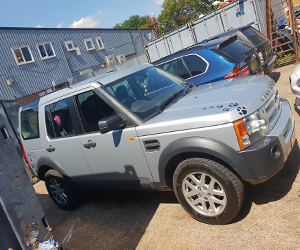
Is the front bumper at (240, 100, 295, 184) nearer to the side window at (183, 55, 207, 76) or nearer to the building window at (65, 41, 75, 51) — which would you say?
the side window at (183, 55, 207, 76)

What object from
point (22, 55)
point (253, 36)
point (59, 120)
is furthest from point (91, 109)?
point (22, 55)

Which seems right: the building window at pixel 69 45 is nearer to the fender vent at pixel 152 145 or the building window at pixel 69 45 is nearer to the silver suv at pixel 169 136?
the silver suv at pixel 169 136

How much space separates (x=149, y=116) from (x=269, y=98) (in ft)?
4.53

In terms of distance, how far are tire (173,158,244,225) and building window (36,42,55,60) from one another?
76.6 feet

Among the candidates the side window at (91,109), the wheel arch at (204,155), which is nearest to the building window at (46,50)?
the side window at (91,109)

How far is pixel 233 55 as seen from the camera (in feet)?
17.9

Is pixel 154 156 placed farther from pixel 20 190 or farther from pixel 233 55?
pixel 233 55

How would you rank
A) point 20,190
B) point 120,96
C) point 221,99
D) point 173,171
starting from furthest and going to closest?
1. point 120,96
2. point 173,171
3. point 221,99
4. point 20,190

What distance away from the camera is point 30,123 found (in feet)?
15.5

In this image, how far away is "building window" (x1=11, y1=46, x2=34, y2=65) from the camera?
2123 cm

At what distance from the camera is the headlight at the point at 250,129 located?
8.33 feet

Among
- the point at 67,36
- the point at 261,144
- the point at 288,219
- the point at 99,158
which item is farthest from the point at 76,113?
the point at 67,36

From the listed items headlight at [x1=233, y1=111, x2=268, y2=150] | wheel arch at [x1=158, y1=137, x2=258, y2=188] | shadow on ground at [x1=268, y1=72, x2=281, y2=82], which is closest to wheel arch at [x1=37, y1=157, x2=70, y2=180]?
wheel arch at [x1=158, y1=137, x2=258, y2=188]

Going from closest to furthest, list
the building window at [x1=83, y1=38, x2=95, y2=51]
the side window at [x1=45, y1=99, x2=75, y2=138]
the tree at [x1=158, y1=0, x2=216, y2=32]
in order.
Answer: the side window at [x1=45, y1=99, x2=75, y2=138] → the building window at [x1=83, y1=38, x2=95, y2=51] → the tree at [x1=158, y1=0, x2=216, y2=32]
